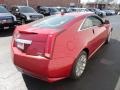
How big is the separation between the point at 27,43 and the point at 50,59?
2.13 ft

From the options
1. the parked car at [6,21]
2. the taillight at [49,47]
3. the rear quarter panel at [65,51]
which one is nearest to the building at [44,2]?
the parked car at [6,21]

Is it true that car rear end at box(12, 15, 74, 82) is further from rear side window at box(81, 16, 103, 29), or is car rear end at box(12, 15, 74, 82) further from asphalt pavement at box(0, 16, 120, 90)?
rear side window at box(81, 16, 103, 29)

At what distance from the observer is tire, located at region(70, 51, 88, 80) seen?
186 inches

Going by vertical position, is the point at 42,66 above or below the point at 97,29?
below

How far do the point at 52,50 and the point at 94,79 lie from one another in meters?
1.49

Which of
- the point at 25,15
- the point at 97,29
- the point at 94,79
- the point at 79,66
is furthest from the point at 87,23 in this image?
the point at 25,15

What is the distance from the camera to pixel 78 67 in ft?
16.3

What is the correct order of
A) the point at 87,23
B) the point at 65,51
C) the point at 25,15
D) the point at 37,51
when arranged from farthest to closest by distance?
the point at 25,15, the point at 87,23, the point at 65,51, the point at 37,51

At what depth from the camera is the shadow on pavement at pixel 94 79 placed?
15.3ft

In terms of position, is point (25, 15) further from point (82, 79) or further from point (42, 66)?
point (42, 66)

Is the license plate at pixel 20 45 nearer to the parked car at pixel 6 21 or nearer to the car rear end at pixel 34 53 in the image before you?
the car rear end at pixel 34 53

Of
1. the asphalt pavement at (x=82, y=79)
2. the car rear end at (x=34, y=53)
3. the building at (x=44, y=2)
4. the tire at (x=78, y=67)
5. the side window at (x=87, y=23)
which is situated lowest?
the asphalt pavement at (x=82, y=79)

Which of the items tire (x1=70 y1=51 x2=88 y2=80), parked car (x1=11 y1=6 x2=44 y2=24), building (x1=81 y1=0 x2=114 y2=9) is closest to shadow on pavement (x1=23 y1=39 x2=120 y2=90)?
tire (x1=70 y1=51 x2=88 y2=80)

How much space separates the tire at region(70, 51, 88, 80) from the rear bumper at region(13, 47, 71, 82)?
0.21 meters
